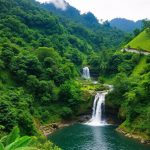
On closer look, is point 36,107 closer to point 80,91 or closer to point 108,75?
point 80,91

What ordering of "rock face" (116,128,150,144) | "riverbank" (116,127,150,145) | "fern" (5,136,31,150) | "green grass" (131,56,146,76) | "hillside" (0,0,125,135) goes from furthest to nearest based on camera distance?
"green grass" (131,56,146,76) < "riverbank" (116,127,150,145) < "rock face" (116,128,150,144) < "hillside" (0,0,125,135) < "fern" (5,136,31,150)

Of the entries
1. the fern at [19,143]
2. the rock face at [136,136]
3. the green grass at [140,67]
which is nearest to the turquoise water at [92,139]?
the rock face at [136,136]

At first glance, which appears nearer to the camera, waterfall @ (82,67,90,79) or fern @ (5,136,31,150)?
fern @ (5,136,31,150)

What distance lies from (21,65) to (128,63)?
113 feet

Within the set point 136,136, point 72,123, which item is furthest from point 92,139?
point 72,123

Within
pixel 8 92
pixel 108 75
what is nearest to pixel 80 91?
pixel 8 92

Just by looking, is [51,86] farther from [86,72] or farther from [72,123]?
[86,72]

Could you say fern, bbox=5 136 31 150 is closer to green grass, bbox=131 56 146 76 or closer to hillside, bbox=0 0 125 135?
hillside, bbox=0 0 125 135

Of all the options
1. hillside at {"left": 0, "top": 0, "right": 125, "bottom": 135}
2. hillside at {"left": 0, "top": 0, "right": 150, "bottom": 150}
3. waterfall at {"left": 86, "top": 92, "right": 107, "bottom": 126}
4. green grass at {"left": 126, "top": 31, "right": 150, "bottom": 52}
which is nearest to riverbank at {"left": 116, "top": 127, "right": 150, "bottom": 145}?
hillside at {"left": 0, "top": 0, "right": 150, "bottom": 150}

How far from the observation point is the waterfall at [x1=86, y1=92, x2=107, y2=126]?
83.2 metres

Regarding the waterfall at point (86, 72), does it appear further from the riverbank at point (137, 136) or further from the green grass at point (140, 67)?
the riverbank at point (137, 136)

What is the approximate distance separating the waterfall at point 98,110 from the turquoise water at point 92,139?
6.12m

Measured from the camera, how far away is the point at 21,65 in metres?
83.1

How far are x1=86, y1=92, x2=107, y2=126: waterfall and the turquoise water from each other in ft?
20.1
